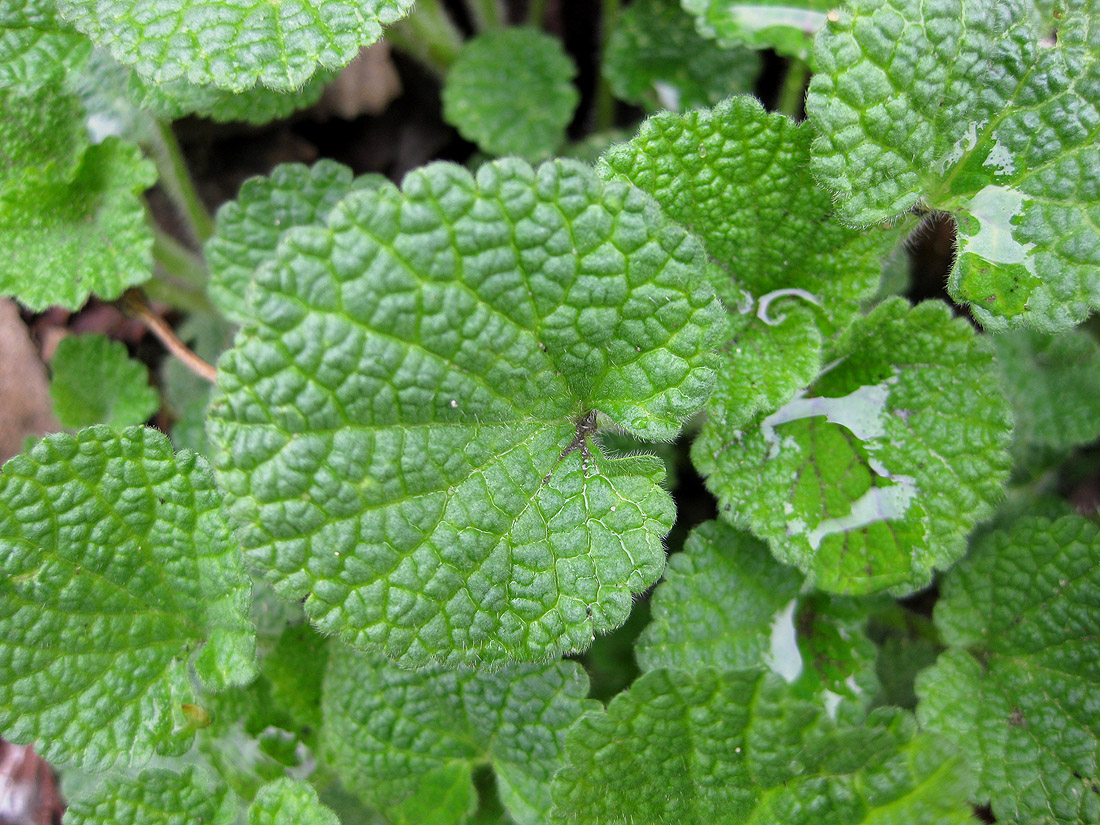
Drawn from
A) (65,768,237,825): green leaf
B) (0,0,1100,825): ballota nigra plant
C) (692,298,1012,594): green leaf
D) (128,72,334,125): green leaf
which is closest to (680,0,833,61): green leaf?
(0,0,1100,825): ballota nigra plant

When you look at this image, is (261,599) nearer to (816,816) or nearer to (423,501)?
Result: (423,501)

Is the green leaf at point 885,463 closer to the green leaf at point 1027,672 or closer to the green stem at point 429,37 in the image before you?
the green leaf at point 1027,672

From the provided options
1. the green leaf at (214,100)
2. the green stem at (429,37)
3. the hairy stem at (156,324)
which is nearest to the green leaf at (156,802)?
the hairy stem at (156,324)

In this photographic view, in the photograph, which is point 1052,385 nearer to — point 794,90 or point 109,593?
point 794,90

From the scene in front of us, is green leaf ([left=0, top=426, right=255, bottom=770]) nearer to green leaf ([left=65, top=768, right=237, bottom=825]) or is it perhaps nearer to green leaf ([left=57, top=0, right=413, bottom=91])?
green leaf ([left=65, top=768, right=237, bottom=825])

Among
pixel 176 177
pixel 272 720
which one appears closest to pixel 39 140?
pixel 176 177

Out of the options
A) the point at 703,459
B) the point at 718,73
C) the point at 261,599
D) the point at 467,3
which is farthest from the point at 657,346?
the point at 467,3
